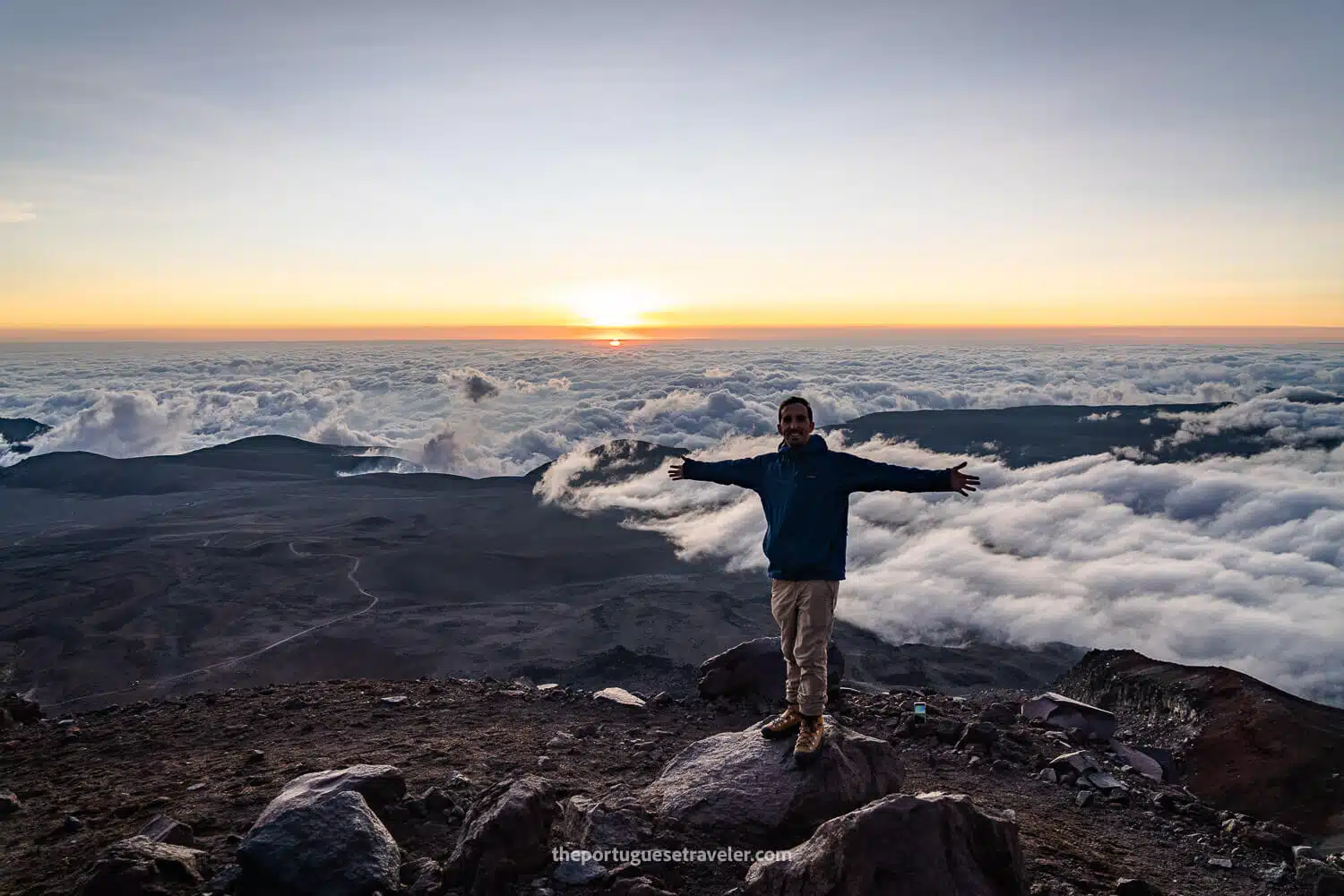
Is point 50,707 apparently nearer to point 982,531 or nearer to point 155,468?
point 982,531

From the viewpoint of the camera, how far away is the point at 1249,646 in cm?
3506

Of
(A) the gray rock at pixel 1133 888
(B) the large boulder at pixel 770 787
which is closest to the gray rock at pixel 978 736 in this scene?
(B) the large boulder at pixel 770 787

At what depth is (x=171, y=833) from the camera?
520 cm

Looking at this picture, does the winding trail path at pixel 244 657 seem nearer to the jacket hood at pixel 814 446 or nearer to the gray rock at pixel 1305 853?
the jacket hood at pixel 814 446

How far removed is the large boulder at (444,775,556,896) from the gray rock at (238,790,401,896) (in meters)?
0.45

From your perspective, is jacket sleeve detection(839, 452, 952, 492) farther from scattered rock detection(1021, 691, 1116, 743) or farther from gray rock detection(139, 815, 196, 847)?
scattered rock detection(1021, 691, 1116, 743)

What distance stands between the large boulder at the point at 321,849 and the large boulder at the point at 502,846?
45 cm

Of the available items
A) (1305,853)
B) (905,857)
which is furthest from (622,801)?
(1305,853)

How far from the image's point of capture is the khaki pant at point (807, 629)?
5328 mm

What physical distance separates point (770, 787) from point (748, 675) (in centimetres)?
480

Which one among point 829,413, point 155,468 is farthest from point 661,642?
point 829,413

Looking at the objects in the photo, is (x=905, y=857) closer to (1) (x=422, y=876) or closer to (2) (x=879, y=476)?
(2) (x=879, y=476)

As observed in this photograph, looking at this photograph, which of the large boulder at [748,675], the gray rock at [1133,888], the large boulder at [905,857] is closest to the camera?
the large boulder at [905,857]

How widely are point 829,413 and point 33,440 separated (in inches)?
4994
